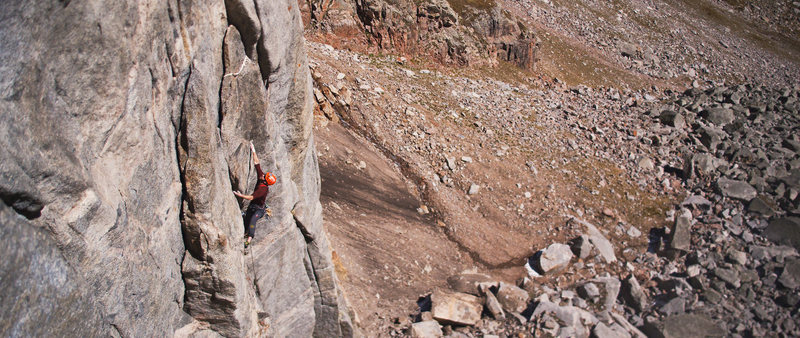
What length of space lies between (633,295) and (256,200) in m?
18.2

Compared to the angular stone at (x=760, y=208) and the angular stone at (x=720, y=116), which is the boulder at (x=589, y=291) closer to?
the angular stone at (x=760, y=208)

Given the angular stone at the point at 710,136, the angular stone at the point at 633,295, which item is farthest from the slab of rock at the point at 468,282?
the angular stone at the point at 710,136

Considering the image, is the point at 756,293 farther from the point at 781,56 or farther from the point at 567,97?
the point at 781,56

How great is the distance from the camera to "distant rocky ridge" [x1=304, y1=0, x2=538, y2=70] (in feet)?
104

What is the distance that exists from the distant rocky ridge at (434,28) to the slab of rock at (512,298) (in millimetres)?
19692

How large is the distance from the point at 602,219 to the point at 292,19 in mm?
21550

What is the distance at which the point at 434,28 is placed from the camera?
3562 centimetres

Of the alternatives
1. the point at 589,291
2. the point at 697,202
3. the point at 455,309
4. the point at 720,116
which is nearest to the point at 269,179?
the point at 455,309

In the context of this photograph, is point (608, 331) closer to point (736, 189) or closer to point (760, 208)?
point (760, 208)

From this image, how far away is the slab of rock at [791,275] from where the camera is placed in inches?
817

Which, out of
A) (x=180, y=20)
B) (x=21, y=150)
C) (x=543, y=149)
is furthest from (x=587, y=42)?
(x=21, y=150)

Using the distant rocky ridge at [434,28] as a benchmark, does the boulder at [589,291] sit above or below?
below

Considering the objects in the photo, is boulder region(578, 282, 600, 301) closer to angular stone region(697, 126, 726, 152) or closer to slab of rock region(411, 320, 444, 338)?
slab of rock region(411, 320, 444, 338)

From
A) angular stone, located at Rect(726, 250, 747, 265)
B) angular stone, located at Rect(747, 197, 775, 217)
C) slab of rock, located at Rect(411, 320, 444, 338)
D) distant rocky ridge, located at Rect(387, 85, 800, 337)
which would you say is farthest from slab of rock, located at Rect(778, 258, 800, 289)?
slab of rock, located at Rect(411, 320, 444, 338)
